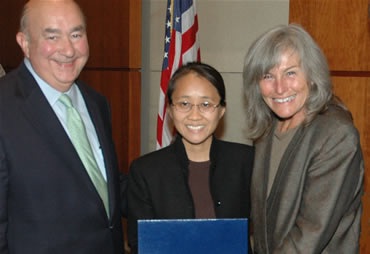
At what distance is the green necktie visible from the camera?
1929mm

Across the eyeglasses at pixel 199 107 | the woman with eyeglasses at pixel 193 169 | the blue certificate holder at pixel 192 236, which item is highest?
the eyeglasses at pixel 199 107

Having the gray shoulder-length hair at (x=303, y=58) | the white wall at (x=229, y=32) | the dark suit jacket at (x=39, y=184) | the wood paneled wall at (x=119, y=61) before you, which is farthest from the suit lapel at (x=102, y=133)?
the wood paneled wall at (x=119, y=61)

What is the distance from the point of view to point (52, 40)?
197 centimetres

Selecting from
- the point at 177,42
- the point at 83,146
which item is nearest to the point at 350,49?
the point at 177,42

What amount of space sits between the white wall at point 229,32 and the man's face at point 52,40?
277cm

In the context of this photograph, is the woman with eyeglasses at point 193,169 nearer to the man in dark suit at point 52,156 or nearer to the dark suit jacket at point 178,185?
the dark suit jacket at point 178,185

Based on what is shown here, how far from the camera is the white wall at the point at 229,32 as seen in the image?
14.7ft

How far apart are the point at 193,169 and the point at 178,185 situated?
0.12 meters

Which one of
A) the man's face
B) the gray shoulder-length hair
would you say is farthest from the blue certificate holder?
the man's face

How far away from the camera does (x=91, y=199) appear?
1.86 meters

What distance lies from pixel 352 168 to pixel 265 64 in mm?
592

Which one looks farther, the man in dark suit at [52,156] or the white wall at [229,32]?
the white wall at [229,32]

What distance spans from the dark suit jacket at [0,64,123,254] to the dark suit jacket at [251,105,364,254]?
0.78m

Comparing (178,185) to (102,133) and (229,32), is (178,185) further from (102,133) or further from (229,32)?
(229,32)
